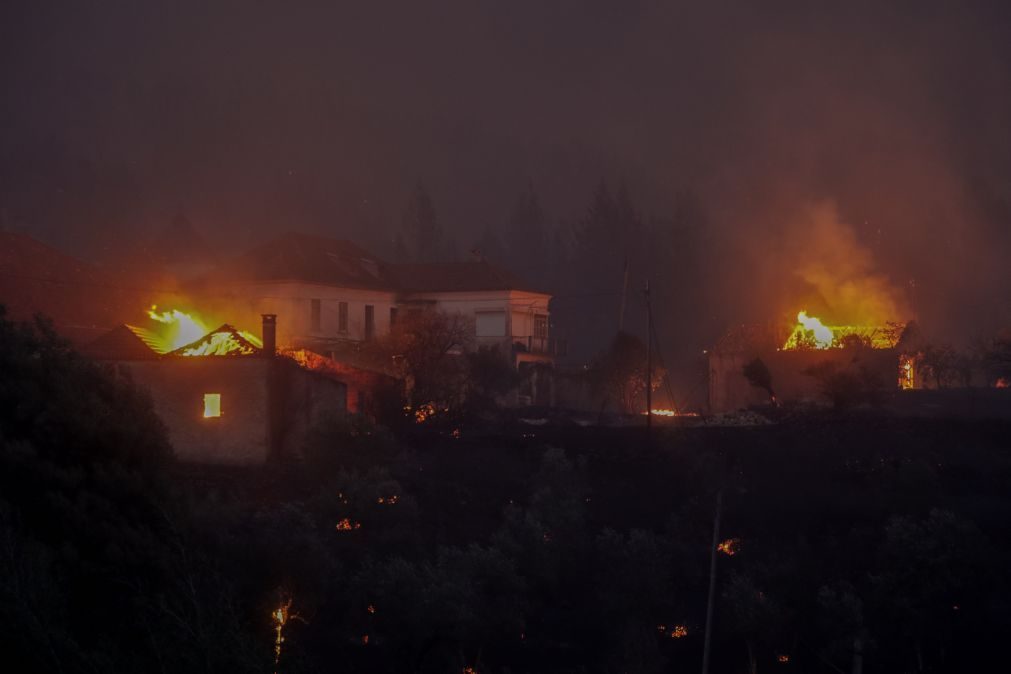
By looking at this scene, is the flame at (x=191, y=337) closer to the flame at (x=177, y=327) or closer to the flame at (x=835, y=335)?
the flame at (x=177, y=327)

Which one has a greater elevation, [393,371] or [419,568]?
[393,371]

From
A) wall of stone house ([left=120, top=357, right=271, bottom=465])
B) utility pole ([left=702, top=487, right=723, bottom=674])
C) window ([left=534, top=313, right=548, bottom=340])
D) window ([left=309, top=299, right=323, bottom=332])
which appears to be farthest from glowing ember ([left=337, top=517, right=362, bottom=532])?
window ([left=534, top=313, right=548, bottom=340])

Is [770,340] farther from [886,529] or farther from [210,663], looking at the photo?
[210,663]

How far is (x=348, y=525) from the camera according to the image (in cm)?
2631

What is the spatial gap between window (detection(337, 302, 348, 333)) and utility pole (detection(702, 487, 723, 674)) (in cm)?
2304

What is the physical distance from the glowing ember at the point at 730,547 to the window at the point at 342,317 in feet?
81.2

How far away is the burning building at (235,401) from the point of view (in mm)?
31109

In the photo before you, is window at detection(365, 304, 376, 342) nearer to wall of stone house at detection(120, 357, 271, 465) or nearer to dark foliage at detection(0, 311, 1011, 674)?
dark foliage at detection(0, 311, 1011, 674)

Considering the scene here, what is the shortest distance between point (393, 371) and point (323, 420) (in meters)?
10.4

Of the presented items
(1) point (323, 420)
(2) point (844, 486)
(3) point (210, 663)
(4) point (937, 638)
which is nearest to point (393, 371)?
(1) point (323, 420)

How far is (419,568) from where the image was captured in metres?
23.8

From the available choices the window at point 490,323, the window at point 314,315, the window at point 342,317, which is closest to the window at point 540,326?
the window at point 490,323

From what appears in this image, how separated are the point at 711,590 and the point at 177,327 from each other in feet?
79.7

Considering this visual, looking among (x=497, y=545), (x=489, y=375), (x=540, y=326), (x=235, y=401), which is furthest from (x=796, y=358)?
(x=235, y=401)
